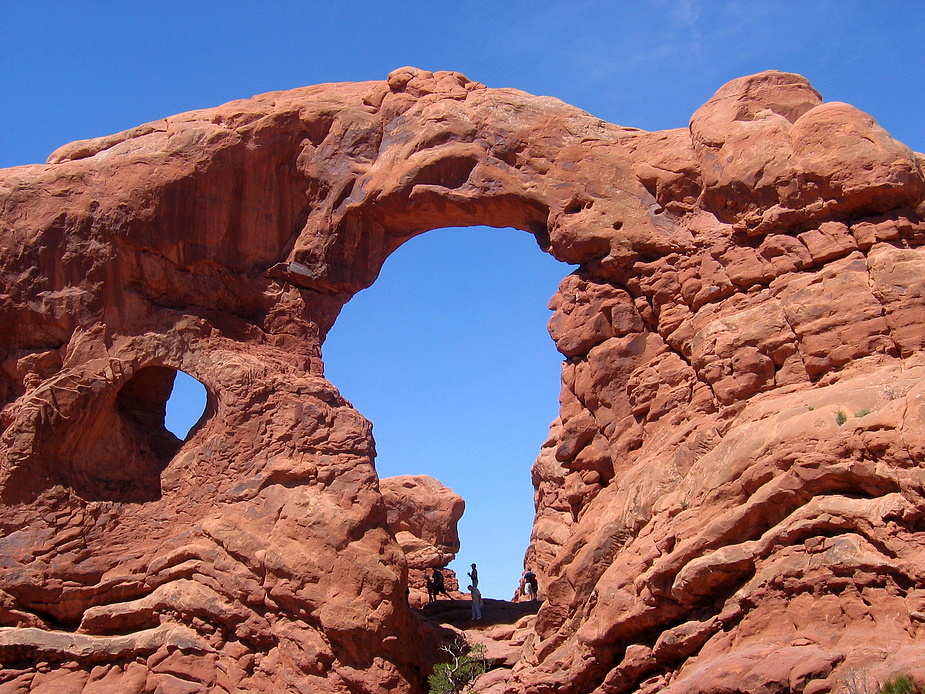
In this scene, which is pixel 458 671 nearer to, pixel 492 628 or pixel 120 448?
pixel 492 628

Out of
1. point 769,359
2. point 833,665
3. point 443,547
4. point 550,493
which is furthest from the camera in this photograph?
point 443,547

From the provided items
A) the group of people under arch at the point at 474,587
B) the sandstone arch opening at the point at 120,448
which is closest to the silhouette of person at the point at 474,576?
the group of people under arch at the point at 474,587

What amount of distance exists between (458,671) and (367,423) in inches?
213

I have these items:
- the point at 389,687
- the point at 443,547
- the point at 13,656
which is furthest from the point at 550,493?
the point at 13,656

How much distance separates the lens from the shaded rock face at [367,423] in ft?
47.4

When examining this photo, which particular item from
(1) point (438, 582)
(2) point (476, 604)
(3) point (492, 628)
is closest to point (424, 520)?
(1) point (438, 582)

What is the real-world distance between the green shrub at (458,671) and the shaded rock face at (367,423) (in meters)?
0.63

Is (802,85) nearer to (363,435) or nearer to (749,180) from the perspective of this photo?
(749,180)

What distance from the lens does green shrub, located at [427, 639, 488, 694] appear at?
18.1 metres

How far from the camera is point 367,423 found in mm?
21188

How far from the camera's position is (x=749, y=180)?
1869 cm

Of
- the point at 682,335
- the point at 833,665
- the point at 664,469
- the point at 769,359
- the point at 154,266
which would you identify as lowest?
the point at 833,665

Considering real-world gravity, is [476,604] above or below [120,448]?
below

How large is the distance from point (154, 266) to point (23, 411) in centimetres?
394
